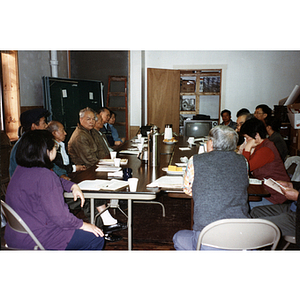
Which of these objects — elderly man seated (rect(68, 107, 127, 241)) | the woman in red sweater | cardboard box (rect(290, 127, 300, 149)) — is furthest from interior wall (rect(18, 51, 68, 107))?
cardboard box (rect(290, 127, 300, 149))

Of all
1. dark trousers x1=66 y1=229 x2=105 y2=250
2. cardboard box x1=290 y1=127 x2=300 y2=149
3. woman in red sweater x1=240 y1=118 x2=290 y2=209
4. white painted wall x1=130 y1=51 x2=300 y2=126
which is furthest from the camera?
white painted wall x1=130 y1=51 x2=300 y2=126

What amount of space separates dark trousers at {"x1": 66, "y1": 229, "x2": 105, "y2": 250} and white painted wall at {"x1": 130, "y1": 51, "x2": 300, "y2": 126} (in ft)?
17.3

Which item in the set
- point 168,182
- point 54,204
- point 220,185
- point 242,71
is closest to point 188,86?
point 242,71

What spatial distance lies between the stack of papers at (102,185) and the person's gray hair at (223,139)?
71 centimetres

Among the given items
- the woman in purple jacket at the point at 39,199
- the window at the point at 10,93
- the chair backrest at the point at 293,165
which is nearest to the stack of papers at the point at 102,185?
the woman in purple jacket at the point at 39,199

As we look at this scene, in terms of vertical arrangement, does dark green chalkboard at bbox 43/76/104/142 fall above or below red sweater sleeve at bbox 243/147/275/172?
above

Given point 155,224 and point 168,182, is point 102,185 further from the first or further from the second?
point 155,224

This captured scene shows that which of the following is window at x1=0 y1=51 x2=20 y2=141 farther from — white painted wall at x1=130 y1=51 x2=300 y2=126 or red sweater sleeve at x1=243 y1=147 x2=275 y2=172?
red sweater sleeve at x1=243 y1=147 x2=275 y2=172

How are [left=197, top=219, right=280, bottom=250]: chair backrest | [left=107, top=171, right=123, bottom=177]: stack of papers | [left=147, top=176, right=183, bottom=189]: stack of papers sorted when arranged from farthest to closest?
[left=107, top=171, right=123, bottom=177]: stack of papers, [left=147, top=176, right=183, bottom=189]: stack of papers, [left=197, top=219, right=280, bottom=250]: chair backrest

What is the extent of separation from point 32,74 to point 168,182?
3.88 metres

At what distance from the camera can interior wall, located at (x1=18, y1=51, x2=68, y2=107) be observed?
469 centimetres

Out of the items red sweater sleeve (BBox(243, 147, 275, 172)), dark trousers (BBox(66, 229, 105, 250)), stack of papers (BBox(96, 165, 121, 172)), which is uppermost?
red sweater sleeve (BBox(243, 147, 275, 172))

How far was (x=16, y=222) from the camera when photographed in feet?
5.22
